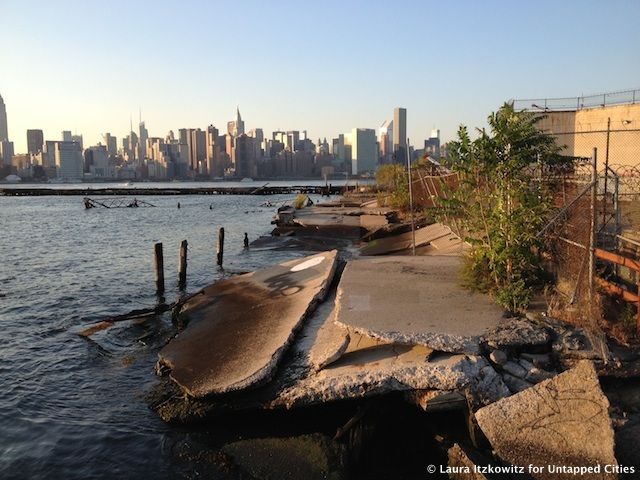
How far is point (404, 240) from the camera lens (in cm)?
2247

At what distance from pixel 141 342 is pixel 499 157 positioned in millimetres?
8774

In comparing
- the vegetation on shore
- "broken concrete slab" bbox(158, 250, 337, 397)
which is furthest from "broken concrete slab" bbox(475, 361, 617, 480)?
"broken concrete slab" bbox(158, 250, 337, 397)

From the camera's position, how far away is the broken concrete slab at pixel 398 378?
734 cm

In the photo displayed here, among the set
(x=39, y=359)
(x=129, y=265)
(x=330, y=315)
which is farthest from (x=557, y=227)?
(x=129, y=265)

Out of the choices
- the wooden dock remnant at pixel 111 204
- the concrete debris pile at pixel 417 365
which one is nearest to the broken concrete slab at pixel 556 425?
the concrete debris pile at pixel 417 365

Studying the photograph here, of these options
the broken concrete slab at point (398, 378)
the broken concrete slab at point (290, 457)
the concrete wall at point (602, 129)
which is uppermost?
the concrete wall at point (602, 129)

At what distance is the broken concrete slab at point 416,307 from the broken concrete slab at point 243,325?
94 centimetres

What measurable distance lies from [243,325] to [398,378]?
4.21 metres

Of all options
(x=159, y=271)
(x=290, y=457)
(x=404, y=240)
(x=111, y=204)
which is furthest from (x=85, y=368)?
(x=111, y=204)

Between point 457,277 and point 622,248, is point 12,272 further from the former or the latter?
point 622,248

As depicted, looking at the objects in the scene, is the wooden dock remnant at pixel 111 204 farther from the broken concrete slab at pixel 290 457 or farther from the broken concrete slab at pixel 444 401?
the broken concrete slab at pixel 444 401

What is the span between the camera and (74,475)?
743cm

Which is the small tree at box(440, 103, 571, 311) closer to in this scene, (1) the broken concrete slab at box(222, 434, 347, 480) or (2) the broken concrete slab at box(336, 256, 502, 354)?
(2) the broken concrete slab at box(336, 256, 502, 354)

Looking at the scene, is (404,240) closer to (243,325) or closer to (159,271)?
(159,271)
